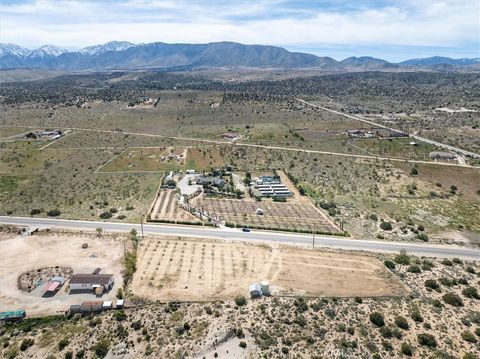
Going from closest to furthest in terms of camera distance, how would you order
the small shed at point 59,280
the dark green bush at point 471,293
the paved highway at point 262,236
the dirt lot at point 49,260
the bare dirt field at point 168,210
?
the dirt lot at point 49,260, the dark green bush at point 471,293, the small shed at point 59,280, the paved highway at point 262,236, the bare dirt field at point 168,210

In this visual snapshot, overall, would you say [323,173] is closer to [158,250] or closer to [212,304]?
[158,250]

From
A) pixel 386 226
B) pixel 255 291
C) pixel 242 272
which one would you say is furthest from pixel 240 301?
pixel 386 226

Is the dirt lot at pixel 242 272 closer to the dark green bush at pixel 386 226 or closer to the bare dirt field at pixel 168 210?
the bare dirt field at pixel 168 210

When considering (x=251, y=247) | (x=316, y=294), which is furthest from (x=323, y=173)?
(x=316, y=294)

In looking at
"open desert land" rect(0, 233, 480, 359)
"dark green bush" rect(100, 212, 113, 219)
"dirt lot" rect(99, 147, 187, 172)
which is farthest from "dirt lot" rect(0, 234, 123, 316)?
"dirt lot" rect(99, 147, 187, 172)

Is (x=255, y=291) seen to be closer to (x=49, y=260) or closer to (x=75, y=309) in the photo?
(x=75, y=309)

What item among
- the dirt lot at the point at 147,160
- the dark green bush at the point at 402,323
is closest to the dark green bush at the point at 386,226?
the dark green bush at the point at 402,323
